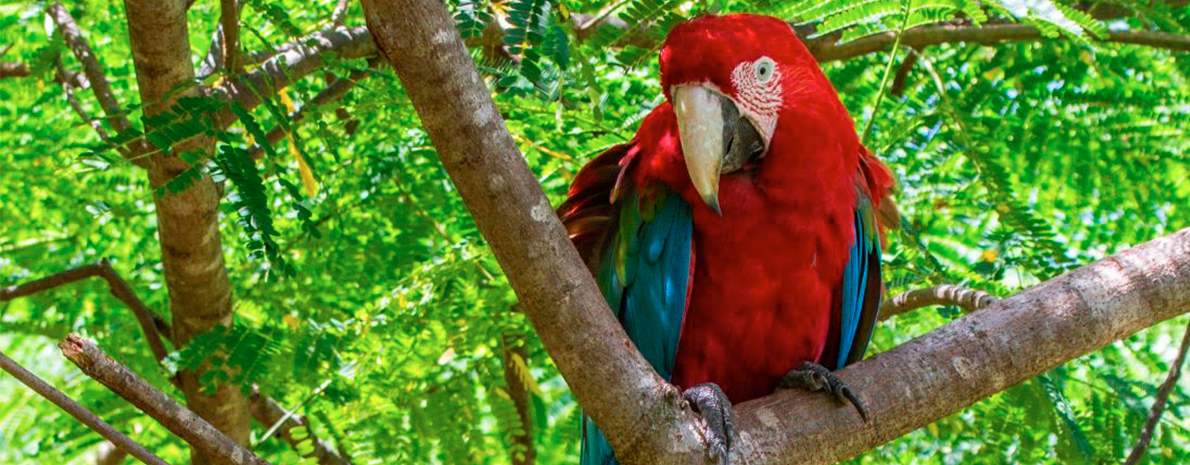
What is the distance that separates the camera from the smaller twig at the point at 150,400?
149cm

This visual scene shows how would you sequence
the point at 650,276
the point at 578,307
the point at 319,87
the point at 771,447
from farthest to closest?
the point at 319,87, the point at 650,276, the point at 771,447, the point at 578,307

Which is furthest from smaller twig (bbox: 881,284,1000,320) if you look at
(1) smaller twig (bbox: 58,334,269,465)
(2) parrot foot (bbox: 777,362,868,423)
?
(1) smaller twig (bbox: 58,334,269,465)

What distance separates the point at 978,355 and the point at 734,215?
521 mm

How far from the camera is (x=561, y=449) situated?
3.52 meters

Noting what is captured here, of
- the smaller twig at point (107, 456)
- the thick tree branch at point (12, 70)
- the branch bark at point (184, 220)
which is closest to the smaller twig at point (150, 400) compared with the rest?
the branch bark at point (184, 220)

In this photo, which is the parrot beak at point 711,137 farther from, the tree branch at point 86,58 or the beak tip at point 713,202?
the tree branch at point 86,58

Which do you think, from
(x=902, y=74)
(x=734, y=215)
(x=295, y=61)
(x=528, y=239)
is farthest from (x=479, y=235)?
(x=902, y=74)

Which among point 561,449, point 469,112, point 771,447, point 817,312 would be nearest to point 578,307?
point 469,112

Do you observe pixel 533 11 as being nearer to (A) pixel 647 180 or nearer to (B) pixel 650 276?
(A) pixel 647 180

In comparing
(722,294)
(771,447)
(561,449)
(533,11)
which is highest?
(533,11)

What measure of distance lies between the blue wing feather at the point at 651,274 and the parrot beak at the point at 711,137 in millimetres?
140

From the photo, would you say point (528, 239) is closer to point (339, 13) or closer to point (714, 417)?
point (714, 417)

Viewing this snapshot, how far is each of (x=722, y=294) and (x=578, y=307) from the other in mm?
699

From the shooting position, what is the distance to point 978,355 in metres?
2.06
